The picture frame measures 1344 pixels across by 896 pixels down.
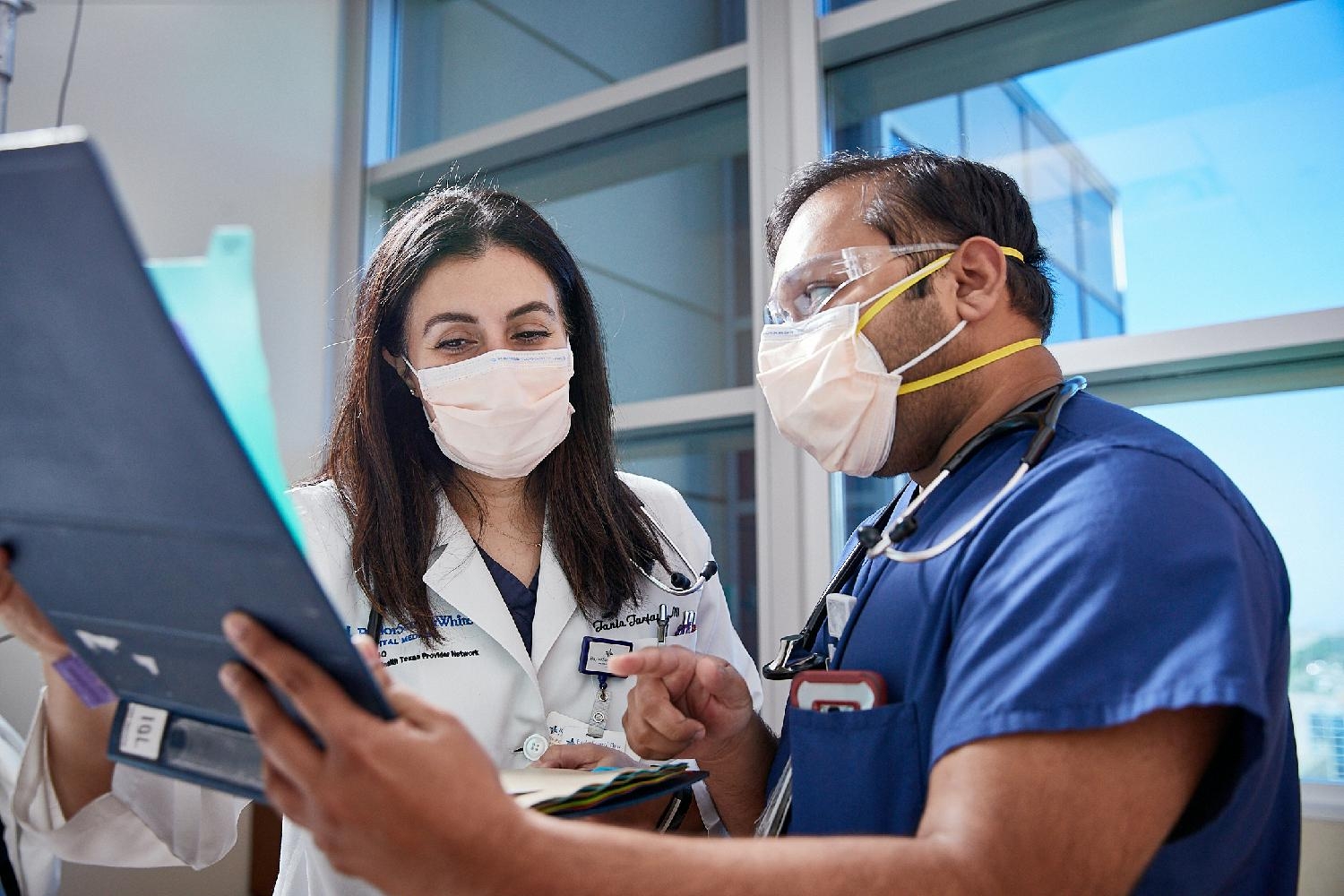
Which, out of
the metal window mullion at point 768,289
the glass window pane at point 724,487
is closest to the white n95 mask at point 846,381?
the metal window mullion at point 768,289

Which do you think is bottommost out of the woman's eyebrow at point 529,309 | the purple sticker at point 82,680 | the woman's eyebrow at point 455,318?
the purple sticker at point 82,680

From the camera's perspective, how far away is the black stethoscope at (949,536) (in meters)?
0.92

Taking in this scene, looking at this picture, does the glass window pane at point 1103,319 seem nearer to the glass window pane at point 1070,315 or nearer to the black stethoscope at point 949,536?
the glass window pane at point 1070,315

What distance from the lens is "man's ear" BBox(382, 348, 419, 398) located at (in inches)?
61.4

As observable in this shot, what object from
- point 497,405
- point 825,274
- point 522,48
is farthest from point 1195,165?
point 522,48

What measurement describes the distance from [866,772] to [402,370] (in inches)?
38.1

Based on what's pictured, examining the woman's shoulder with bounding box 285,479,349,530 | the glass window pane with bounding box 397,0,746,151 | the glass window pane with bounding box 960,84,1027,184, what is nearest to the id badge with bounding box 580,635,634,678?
the woman's shoulder with bounding box 285,479,349,530

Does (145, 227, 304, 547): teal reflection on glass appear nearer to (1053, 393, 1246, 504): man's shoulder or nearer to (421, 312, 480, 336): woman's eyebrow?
(1053, 393, 1246, 504): man's shoulder

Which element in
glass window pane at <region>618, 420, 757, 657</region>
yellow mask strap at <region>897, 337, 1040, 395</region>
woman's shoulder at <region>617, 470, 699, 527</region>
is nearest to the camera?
yellow mask strap at <region>897, 337, 1040, 395</region>

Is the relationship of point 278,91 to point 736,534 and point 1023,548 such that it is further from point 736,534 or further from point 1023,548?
point 1023,548

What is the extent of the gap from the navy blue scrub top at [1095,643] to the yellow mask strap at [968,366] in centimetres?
13

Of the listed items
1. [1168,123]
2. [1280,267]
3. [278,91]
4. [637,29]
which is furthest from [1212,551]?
[278,91]

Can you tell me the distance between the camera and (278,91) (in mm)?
3264

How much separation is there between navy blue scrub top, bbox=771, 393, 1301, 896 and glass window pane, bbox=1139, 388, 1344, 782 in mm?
1079
